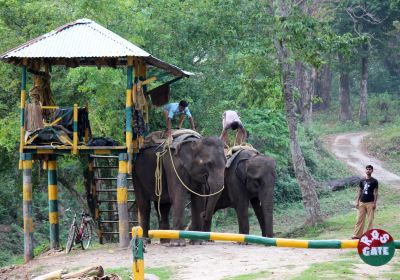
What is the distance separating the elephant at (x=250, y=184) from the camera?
22.0m

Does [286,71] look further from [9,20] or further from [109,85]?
[9,20]

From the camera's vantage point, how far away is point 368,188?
2028cm

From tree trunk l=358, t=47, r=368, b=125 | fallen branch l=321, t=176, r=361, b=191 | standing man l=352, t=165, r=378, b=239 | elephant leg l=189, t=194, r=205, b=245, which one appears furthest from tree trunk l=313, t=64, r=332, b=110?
standing man l=352, t=165, r=378, b=239

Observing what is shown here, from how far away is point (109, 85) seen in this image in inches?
983

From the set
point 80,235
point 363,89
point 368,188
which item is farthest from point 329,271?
point 363,89

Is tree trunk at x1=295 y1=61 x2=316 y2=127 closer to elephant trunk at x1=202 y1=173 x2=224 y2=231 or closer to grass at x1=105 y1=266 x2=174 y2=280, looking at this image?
elephant trunk at x1=202 y1=173 x2=224 y2=231

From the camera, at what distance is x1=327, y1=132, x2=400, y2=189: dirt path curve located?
1507 inches

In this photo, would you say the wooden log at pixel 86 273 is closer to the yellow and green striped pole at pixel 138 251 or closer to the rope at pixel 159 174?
the yellow and green striped pole at pixel 138 251

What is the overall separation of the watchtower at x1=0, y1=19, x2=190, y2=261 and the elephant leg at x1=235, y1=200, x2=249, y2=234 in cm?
277

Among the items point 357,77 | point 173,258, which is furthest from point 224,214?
point 357,77

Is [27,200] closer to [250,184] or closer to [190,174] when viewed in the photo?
[190,174]

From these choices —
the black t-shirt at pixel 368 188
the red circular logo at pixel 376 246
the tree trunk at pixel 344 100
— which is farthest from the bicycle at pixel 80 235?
the tree trunk at pixel 344 100

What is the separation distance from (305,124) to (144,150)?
25.1 meters

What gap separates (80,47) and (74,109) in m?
1.32
